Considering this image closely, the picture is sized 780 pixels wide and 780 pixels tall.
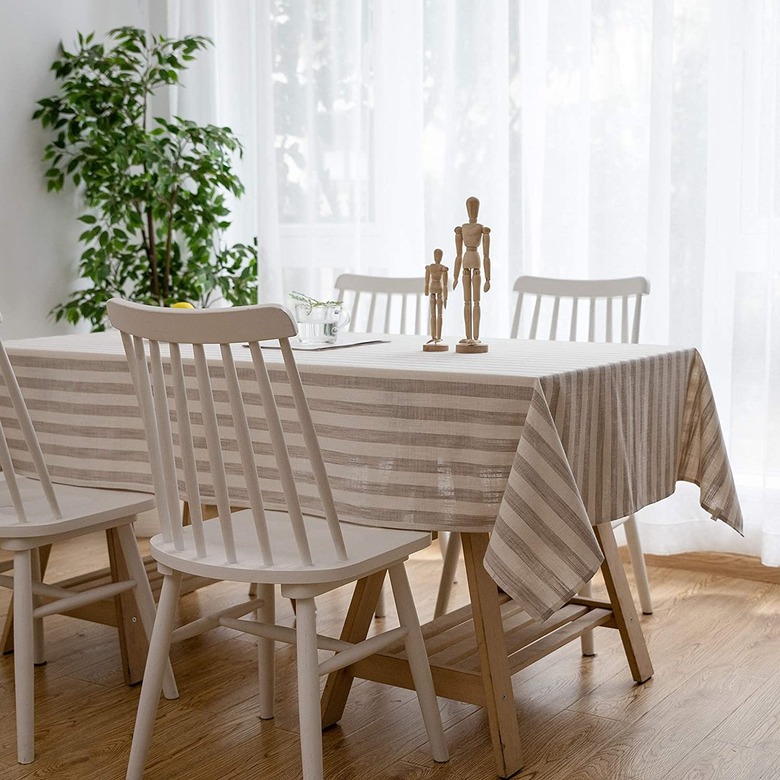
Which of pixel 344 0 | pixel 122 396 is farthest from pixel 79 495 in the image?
pixel 344 0

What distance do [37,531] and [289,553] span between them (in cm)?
56

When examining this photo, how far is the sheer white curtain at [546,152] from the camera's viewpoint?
3209mm

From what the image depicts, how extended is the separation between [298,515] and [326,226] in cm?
244

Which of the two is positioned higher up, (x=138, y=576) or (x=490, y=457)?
(x=490, y=457)

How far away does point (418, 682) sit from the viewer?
80.7 inches

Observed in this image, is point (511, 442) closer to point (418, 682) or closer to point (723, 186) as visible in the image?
point (418, 682)

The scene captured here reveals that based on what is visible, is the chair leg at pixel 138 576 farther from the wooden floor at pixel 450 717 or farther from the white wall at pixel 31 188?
the white wall at pixel 31 188

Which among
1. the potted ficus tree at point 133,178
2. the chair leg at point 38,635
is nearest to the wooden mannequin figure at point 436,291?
the chair leg at point 38,635

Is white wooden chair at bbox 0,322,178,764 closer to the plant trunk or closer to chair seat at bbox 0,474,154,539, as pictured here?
chair seat at bbox 0,474,154,539

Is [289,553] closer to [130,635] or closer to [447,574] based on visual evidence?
[130,635]

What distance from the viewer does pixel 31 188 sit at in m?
3.93

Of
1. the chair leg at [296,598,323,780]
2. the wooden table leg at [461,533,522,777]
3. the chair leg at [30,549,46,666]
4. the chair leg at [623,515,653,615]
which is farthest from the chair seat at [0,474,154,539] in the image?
the chair leg at [623,515,653,615]

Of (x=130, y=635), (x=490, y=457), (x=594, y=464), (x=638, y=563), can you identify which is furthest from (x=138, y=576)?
(x=638, y=563)

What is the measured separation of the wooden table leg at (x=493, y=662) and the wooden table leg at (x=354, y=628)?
0.27 metres
